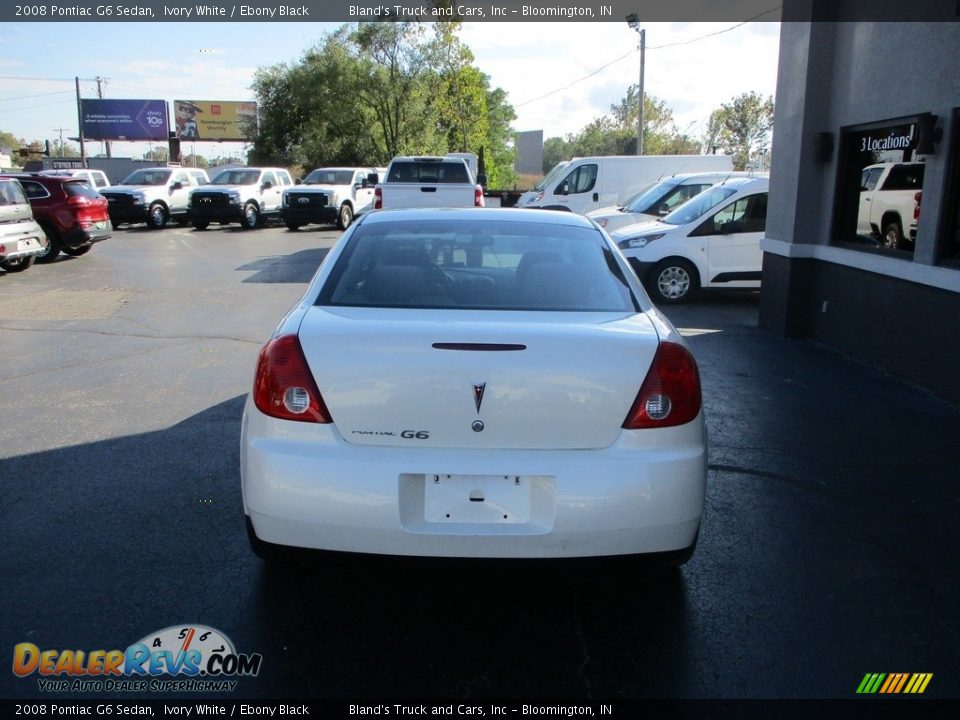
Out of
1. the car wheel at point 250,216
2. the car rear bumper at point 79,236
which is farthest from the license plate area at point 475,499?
the car wheel at point 250,216

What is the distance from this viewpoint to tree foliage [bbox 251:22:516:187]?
40281 mm

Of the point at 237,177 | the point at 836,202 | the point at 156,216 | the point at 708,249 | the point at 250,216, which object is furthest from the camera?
the point at 237,177

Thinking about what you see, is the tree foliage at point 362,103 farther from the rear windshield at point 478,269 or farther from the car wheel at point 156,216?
the rear windshield at point 478,269

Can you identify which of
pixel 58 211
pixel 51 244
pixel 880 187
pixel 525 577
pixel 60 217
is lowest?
pixel 51 244

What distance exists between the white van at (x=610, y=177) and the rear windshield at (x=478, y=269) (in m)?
15.7

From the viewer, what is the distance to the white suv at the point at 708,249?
12023mm

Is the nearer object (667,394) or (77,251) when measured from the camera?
(667,394)

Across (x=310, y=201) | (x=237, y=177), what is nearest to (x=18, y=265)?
(x=310, y=201)

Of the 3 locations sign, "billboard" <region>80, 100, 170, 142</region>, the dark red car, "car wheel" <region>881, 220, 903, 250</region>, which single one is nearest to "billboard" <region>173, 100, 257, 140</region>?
the 3 locations sign

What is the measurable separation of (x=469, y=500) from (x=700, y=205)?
34.6ft

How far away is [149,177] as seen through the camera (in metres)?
28.3

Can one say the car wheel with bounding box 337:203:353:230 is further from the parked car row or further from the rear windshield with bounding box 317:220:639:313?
the rear windshield with bounding box 317:220:639:313

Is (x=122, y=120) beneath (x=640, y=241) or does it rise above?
above

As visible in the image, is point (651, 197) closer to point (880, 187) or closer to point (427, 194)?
point (427, 194)
